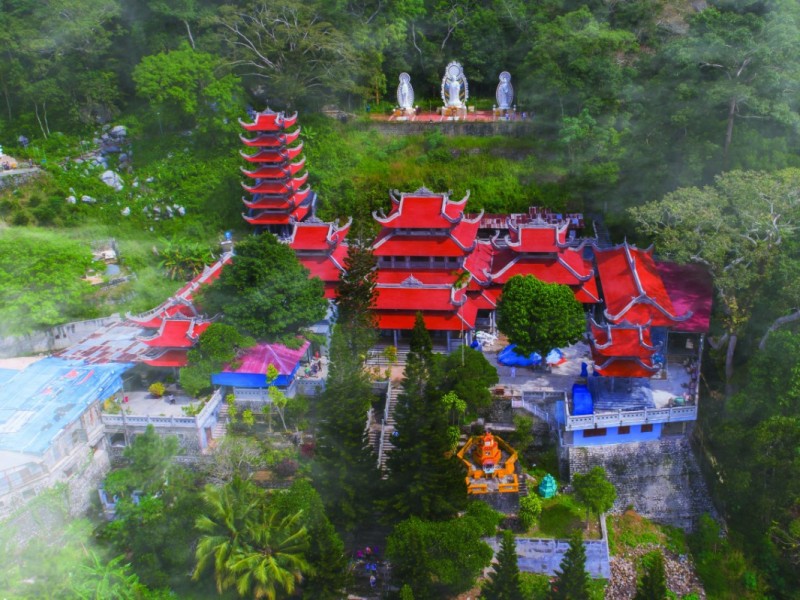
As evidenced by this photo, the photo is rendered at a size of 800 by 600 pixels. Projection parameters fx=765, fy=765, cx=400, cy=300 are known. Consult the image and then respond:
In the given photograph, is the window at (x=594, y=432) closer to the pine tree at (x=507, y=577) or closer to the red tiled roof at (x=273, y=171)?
the pine tree at (x=507, y=577)

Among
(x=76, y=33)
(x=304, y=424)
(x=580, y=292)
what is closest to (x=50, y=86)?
(x=76, y=33)

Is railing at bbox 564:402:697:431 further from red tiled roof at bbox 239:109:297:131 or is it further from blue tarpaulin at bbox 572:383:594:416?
red tiled roof at bbox 239:109:297:131

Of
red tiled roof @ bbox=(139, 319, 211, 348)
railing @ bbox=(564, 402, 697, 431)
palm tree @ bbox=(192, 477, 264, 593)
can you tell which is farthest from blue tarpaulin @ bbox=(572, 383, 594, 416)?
red tiled roof @ bbox=(139, 319, 211, 348)

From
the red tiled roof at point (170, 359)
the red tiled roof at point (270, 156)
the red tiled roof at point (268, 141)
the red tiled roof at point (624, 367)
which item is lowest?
the red tiled roof at point (170, 359)

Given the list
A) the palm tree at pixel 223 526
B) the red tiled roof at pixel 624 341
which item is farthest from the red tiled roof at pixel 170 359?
the red tiled roof at pixel 624 341

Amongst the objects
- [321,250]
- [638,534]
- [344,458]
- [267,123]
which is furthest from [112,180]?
[638,534]

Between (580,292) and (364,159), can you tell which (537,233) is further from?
(364,159)
